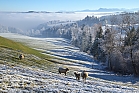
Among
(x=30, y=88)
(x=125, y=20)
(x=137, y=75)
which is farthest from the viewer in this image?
(x=125, y=20)

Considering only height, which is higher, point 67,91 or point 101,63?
point 67,91

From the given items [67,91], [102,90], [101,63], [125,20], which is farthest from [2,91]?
[125,20]

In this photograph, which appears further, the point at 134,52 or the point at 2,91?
the point at 134,52

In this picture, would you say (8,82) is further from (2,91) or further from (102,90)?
(102,90)

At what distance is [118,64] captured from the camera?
80438 mm

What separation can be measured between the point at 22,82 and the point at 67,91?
16.6 feet

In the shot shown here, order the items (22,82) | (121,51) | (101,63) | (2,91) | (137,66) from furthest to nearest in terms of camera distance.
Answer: (101,63), (121,51), (137,66), (22,82), (2,91)

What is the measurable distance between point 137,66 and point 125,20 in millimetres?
45324

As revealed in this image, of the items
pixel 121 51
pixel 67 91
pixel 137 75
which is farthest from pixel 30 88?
pixel 121 51

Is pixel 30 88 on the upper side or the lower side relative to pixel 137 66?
upper

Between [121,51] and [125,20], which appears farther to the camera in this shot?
[125,20]

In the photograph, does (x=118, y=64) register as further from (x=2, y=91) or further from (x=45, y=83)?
(x=2, y=91)

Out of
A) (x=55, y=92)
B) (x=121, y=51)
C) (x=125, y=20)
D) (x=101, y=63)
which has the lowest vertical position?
(x=101, y=63)

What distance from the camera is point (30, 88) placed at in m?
21.3
